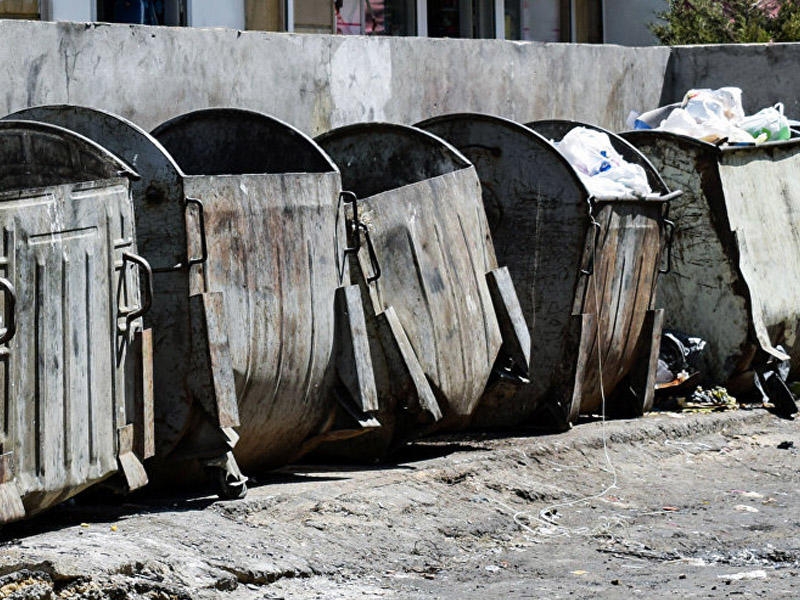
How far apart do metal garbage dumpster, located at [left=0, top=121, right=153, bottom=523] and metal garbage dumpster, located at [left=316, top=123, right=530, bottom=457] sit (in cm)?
141

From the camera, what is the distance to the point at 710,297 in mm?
9906

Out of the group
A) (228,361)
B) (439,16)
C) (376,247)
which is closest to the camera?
(228,361)

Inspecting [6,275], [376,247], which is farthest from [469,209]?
[6,275]

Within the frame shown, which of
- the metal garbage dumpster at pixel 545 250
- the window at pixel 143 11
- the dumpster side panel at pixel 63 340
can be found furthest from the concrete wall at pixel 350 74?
the window at pixel 143 11

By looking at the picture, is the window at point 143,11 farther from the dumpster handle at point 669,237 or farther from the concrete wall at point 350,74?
the dumpster handle at point 669,237

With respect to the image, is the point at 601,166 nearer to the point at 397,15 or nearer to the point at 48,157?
the point at 48,157

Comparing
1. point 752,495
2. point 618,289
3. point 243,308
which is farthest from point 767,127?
point 243,308

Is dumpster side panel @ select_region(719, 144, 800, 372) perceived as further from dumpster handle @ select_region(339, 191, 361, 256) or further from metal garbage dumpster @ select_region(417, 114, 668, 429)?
dumpster handle @ select_region(339, 191, 361, 256)

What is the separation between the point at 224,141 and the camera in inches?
291

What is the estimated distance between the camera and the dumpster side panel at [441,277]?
286 inches

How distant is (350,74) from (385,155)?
1.40m

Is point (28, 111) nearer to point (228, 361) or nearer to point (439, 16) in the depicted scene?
point (228, 361)

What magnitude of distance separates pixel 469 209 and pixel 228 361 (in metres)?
1.87

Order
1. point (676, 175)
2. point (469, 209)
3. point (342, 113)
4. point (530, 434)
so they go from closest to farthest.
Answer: point (469, 209)
point (530, 434)
point (342, 113)
point (676, 175)
